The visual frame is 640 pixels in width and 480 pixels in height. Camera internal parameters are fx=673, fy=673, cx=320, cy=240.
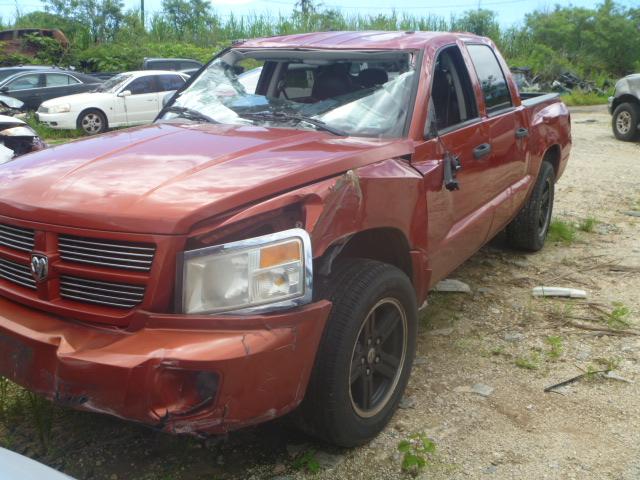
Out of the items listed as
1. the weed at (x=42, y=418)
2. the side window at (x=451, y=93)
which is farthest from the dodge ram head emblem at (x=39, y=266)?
the side window at (x=451, y=93)

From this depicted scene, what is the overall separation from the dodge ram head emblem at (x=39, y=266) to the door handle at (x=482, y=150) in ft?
7.90

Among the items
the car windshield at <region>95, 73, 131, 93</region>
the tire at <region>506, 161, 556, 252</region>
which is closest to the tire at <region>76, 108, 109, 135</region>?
the car windshield at <region>95, 73, 131, 93</region>

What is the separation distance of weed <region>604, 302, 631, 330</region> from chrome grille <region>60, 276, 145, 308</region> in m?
3.10

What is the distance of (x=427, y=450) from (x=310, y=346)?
772 millimetres

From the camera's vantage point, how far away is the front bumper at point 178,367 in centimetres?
210

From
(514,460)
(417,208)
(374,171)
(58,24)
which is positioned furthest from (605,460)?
(58,24)

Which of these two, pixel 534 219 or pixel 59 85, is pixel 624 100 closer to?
pixel 534 219

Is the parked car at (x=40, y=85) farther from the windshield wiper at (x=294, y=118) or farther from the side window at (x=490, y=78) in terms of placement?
the windshield wiper at (x=294, y=118)

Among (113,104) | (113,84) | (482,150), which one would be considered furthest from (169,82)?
(482,150)

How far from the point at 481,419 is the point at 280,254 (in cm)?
144

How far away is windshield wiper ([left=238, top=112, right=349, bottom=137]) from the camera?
3.29 metres

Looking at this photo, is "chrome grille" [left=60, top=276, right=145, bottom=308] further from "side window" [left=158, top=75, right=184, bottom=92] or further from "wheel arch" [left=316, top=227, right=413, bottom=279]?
"side window" [left=158, top=75, right=184, bottom=92]

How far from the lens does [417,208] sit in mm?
3061

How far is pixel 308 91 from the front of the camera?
3.93 metres
